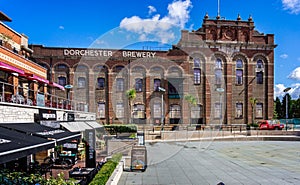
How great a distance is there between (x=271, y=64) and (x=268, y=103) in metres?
6.20

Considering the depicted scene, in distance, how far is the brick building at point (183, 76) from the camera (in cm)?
3916

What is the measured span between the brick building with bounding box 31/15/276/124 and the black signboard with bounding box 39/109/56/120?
23.1 meters

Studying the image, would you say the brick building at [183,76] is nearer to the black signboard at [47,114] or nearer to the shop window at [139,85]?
the shop window at [139,85]

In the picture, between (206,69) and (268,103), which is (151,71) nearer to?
(206,69)

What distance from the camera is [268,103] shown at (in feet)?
143

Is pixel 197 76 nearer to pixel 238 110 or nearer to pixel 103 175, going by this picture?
pixel 238 110

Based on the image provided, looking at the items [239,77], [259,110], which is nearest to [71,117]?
[239,77]

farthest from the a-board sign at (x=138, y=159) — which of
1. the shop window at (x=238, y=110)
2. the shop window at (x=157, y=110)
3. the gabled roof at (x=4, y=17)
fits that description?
the shop window at (x=238, y=110)

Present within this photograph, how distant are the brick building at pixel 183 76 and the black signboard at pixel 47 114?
23.1 metres

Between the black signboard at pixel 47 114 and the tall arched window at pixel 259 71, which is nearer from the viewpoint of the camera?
the black signboard at pixel 47 114

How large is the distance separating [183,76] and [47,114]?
93.7 ft

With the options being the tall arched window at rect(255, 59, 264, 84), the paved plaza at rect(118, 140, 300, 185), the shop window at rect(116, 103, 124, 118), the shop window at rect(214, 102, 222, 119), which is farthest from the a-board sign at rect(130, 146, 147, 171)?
the tall arched window at rect(255, 59, 264, 84)

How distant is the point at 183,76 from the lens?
41000mm

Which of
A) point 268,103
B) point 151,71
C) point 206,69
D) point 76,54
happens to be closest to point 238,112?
point 268,103
